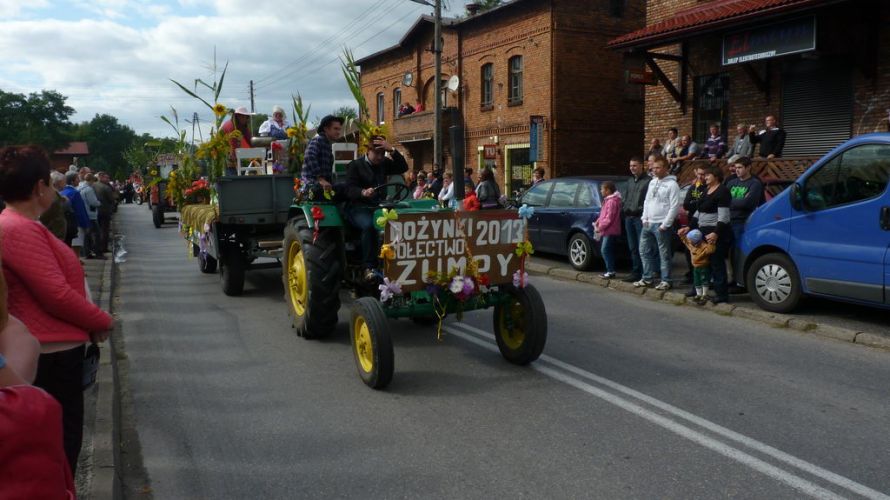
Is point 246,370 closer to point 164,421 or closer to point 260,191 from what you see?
point 164,421

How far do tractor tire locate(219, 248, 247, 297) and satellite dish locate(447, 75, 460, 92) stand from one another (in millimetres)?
18709

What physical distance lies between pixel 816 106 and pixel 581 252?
6.35 meters

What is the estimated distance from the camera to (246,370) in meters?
6.30

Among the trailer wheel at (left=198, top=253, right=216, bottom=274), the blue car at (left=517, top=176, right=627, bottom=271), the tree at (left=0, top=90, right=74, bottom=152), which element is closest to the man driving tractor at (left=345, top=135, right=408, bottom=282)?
the blue car at (left=517, top=176, right=627, bottom=271)

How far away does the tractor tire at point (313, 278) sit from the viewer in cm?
669

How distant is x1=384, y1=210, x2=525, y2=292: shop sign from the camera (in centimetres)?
Result: 555

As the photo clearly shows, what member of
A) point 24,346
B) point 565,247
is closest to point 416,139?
point 565,247

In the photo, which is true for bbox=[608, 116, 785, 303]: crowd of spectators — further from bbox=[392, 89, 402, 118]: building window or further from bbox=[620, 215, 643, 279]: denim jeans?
bbox=[392, 89, 402, 118]: building window

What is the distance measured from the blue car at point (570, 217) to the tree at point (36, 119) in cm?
8354

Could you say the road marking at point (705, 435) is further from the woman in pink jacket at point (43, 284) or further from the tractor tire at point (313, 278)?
the woman in pink jacket at point (43, 284)

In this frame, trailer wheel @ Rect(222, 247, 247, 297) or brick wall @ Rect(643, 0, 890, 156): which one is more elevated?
brick wall @ Rect(643, 0, 890, 156)

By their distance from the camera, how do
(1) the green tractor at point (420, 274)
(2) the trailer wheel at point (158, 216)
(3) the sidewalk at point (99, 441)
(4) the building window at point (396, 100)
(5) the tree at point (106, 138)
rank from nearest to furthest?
(3) the sidewalk at point (99, 441)
(1) the green tractor at point (420, 274)
(2) the trailer wheel at point (158, 216)
(4) the building window at point (396, 100)
(5) the tree at point (106, 138)

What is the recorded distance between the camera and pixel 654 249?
1034 centimetres

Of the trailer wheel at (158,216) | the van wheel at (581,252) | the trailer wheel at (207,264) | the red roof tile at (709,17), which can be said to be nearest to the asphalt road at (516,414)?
the trailer wheel at (207,264)
